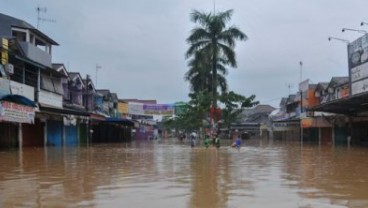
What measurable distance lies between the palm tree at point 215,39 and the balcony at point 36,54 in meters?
13.3

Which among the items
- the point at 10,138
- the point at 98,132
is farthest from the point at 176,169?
the point at 98,132

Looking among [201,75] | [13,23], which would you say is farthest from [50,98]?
[201,75]

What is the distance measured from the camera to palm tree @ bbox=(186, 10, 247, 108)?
155 ft

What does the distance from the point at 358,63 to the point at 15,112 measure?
23.6m

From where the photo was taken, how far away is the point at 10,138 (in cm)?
3475

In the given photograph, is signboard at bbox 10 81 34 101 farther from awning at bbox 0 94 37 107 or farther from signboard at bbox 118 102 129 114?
signboard at bbox 118 102 129 114

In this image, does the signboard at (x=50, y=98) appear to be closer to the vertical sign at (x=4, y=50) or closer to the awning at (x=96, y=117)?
the awning at (x=96, y=117)

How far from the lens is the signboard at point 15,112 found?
2840 centimetres

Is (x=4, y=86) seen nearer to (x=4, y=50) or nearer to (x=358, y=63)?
(x=4, y=50)

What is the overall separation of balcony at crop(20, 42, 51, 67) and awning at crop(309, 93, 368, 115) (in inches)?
841

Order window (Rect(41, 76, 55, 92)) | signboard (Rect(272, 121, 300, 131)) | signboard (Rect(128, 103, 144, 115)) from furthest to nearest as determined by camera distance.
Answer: signboard (Rect(128, 103, 144, 115)), signboard (Rect(272, 121, 300, 131)), window (Rect(41, 76, 55, 92))

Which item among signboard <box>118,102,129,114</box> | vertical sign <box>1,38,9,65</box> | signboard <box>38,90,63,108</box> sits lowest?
signboard <box>38,90,63,108</box>

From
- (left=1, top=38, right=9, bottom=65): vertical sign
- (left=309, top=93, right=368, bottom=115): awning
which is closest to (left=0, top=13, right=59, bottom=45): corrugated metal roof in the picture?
(left=1, top=38, right=9, bottom=65): vertical sign

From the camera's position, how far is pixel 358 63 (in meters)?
38.8
